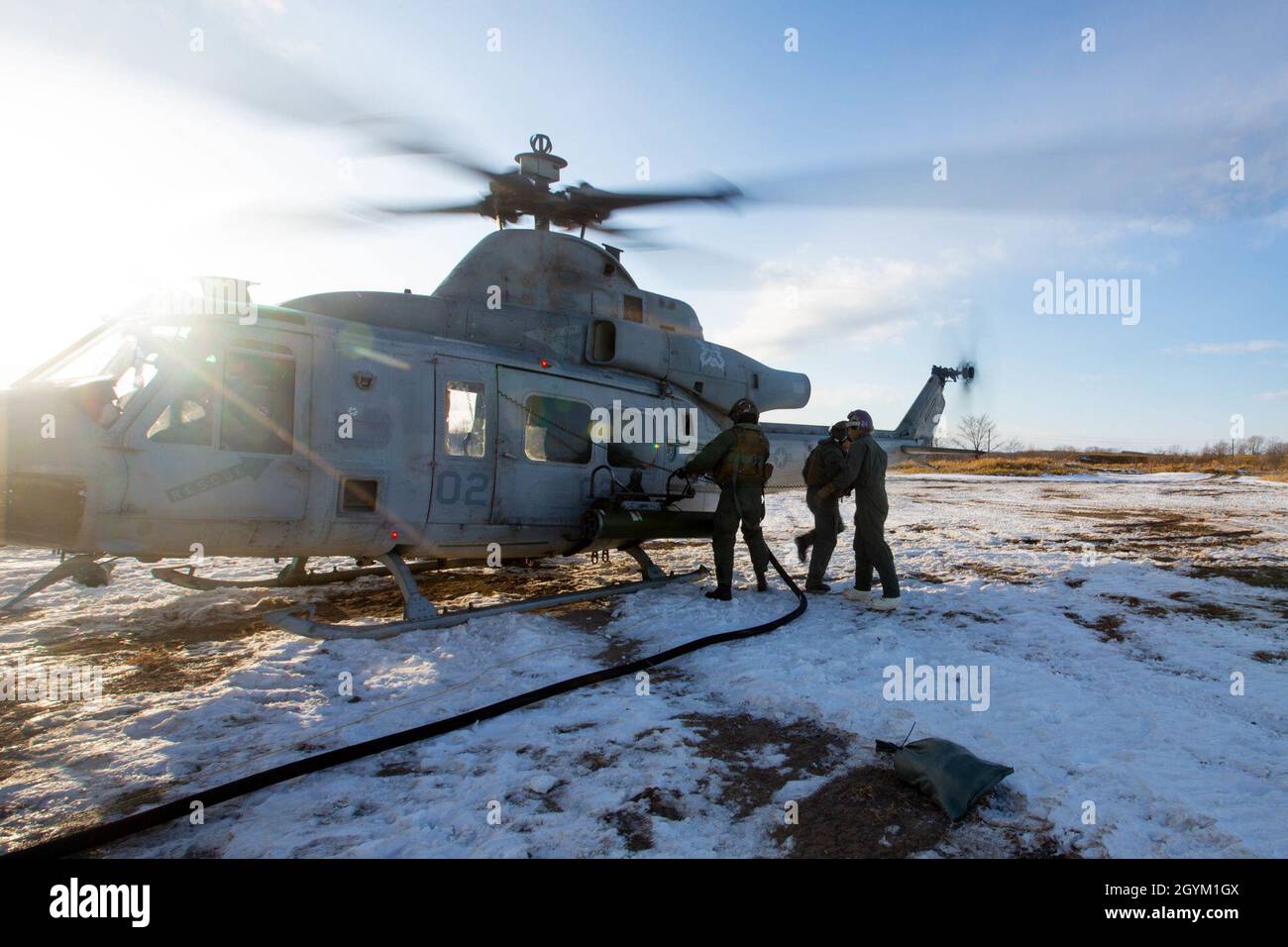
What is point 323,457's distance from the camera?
17.7 feet

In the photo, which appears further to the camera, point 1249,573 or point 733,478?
point 1249,573

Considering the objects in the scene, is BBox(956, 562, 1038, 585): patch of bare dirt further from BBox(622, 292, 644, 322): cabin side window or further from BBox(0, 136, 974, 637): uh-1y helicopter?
BBox(622, 292, 644, 322): cabin side window

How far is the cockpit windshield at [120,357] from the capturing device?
482 centimetres

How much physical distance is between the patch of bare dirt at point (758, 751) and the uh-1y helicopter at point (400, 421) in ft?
9.48

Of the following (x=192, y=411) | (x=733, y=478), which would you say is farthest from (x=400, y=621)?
(x=733, y=478)

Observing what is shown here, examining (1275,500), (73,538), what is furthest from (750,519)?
(1275,500)

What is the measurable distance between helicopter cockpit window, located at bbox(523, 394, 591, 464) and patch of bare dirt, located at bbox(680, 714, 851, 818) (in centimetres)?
352

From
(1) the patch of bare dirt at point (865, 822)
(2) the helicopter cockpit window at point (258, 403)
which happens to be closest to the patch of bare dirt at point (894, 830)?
(1) the patch of bare dirt at point (865, 822)

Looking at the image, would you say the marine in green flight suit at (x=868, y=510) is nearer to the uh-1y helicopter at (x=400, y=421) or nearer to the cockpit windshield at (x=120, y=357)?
the uh-1y helicopter at (x=400, y=421)

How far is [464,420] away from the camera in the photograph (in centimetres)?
613

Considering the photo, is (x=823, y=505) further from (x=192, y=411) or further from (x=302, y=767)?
(x=192, y=411)

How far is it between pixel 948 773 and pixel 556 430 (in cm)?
486
